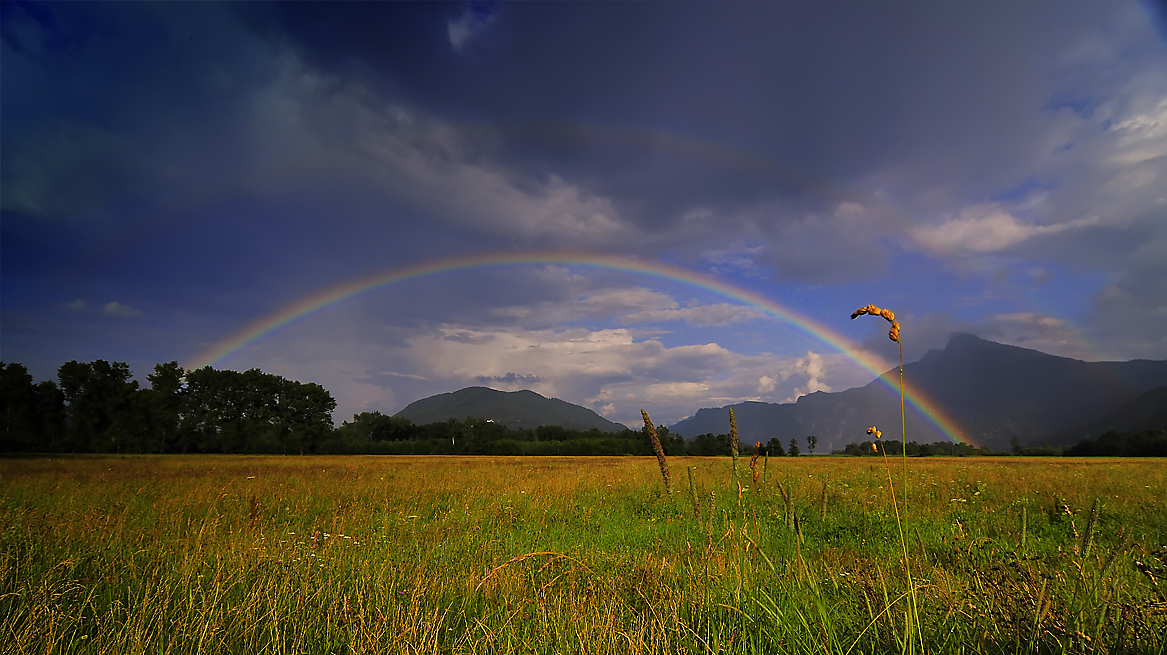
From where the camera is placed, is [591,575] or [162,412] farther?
[162,412]

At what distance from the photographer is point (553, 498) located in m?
11.9

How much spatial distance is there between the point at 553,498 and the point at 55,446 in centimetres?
7489

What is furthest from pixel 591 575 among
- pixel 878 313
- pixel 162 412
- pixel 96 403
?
pixel 162 412

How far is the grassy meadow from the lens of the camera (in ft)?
9.51

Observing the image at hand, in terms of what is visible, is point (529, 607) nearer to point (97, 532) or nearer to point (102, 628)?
point (102, 628)

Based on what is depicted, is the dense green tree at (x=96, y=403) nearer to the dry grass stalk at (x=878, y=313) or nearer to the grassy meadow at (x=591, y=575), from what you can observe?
the grassy meadow at (x=591, y=575)

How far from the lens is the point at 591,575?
5.22 metres

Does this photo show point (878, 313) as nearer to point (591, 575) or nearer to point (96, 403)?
point (591, 575)

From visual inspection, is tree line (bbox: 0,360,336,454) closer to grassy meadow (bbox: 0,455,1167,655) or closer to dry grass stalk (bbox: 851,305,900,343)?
grassy meadow (bbox: 0,455,1167,655)

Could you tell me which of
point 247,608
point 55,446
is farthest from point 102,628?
point 55,446

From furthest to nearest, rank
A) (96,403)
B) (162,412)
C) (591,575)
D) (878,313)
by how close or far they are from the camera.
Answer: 1. (162,412)
2. (96,403)
3. (591,575)
4. (878,313)

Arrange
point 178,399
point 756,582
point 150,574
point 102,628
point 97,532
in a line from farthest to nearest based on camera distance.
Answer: point 178,399 → point 97,532 → point 150,574 → point 102,628 → point 756,582

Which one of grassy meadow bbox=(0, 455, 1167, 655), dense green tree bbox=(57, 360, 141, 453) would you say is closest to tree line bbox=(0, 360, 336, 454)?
dense green tree bbox=(57, 360, 141, 453)

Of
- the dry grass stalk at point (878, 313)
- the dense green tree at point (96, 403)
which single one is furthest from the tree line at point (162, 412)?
the dry grass stalk at point (878, 313)
